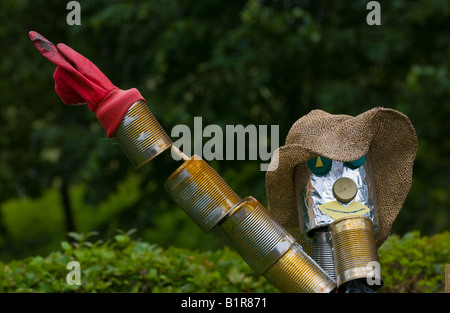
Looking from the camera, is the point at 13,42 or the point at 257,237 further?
the point at 13,42

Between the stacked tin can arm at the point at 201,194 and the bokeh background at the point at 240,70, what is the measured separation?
341 centimetres

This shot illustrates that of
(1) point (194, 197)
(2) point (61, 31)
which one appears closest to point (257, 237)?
(1) point (194, 197)

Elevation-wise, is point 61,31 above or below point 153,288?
above

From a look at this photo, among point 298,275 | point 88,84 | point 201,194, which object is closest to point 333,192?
point 298,275

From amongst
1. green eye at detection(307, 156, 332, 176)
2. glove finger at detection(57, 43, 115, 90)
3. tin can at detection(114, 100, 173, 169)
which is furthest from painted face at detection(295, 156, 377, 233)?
glove finger at detection(57, 43, 115, 90)

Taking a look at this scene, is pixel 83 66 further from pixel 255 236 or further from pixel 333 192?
pixel 333 192

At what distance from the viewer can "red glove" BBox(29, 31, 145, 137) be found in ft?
8.33

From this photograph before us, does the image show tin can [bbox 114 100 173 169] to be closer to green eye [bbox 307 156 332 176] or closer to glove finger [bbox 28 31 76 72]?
glove finger [bbox 28 31 76 72]

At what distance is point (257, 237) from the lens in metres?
2.50

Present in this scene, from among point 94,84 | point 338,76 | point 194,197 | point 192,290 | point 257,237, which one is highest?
point 338,76

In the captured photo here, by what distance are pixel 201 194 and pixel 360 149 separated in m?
0.69

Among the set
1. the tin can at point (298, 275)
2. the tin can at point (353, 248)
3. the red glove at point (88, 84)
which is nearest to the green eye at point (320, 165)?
the tin can at point (353, 248)
